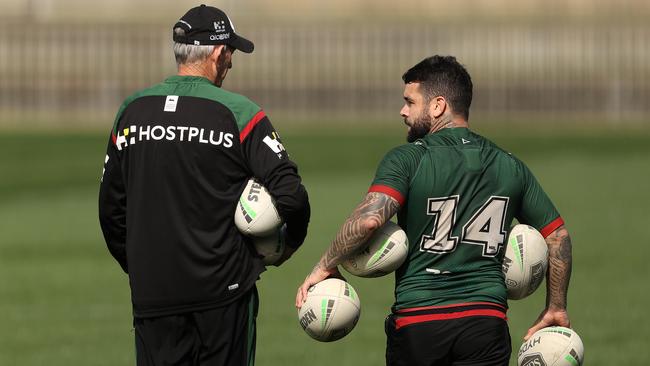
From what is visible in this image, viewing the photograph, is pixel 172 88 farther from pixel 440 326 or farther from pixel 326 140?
pixel 326 140

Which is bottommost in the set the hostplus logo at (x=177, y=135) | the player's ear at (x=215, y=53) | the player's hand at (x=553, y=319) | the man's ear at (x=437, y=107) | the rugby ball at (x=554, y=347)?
the rugby ball at (x=554, y=347)

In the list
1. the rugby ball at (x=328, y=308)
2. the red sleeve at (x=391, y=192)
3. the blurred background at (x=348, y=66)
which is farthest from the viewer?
the blurred background at (x=348, y=66)

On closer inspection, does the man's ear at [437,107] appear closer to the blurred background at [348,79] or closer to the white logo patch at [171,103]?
the white logo patch at [171,103]

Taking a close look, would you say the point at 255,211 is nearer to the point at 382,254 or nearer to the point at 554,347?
the point at 382,254

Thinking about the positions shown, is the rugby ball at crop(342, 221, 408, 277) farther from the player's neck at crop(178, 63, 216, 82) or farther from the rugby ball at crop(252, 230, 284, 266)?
the player's neck at crop(178, 63, 216, 82)

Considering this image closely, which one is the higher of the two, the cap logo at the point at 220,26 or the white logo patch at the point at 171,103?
the cap logo at the point at 220,26

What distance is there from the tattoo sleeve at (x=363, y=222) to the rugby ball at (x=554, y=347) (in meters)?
1.09

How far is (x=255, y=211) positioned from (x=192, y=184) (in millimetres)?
312

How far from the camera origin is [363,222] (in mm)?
6340

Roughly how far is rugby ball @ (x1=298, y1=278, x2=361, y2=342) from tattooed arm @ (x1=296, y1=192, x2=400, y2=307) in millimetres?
150

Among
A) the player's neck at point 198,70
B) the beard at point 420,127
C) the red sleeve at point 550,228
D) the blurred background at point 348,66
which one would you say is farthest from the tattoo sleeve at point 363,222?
the blurred background at point 348,66

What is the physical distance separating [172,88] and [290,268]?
1038cm

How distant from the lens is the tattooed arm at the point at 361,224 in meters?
6.29

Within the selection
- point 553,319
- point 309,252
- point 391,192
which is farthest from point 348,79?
point 391,192
